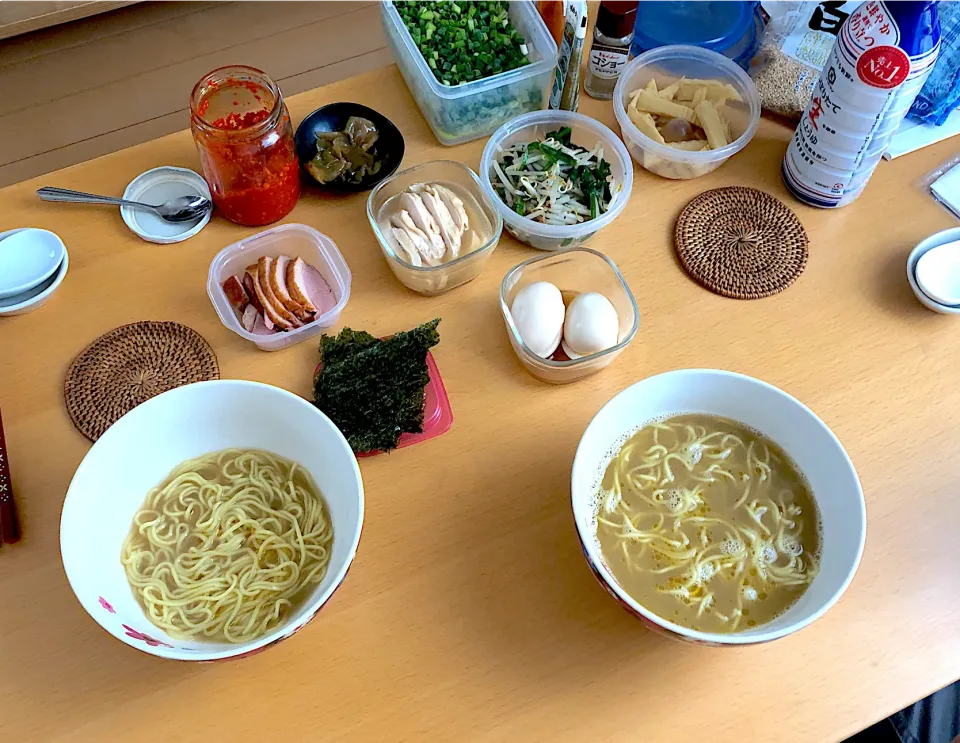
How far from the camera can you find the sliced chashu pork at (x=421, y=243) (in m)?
1.14

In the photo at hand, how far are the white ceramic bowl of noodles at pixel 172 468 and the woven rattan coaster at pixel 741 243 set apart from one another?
2.09ft

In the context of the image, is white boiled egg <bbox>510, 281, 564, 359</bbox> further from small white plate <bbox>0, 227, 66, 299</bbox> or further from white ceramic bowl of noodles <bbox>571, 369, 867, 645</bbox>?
small white plate <bbox>0, 227, 66, 299</bbox>

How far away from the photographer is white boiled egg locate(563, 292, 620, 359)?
1.07m

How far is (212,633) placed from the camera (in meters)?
0.90

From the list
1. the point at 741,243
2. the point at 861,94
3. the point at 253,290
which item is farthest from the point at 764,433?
the point at 253,290

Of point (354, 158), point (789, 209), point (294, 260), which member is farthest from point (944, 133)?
point (294, 260)

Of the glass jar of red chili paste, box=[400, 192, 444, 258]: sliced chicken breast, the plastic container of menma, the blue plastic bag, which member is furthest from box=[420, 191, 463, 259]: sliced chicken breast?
the blue plastic bag

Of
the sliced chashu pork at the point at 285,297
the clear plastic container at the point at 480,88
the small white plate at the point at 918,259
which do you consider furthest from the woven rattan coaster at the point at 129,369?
the small white plate at the point at 918,259

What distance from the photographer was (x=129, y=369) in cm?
110

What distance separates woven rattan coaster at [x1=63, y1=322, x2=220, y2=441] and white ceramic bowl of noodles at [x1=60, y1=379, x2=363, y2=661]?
141 millimetres

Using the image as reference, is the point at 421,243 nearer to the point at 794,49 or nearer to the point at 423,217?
the point at 423,217

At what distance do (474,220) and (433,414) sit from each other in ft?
1.09

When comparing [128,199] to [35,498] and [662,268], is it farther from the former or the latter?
[662,268]

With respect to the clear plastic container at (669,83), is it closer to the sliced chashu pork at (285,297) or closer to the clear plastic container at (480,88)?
the clear plastic container at (480,88)
